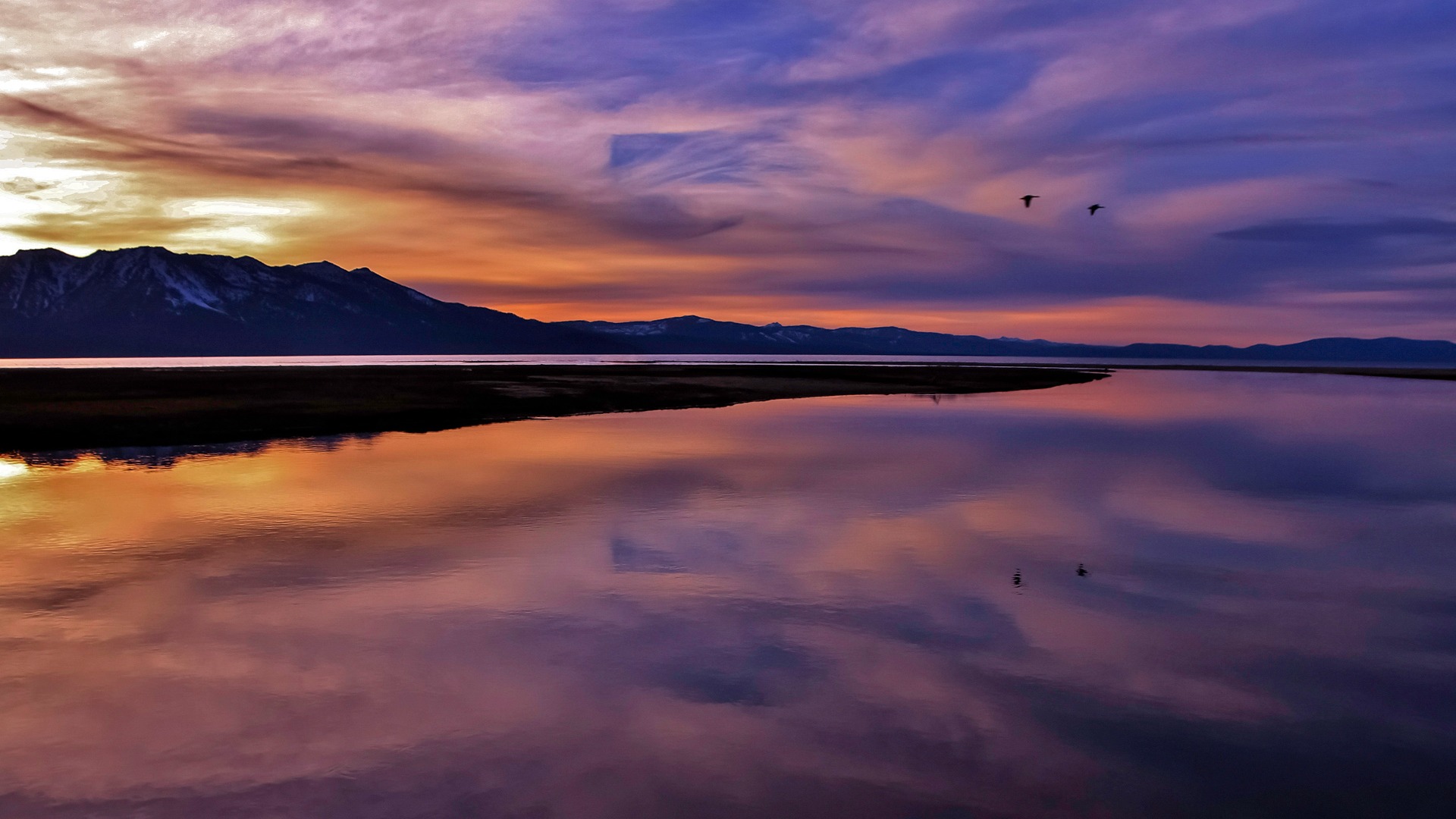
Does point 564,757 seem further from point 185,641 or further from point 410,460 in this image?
point 410,460

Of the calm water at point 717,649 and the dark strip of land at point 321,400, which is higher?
the dark strip of land at point 321,400

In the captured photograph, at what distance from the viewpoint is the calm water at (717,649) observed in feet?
30.1

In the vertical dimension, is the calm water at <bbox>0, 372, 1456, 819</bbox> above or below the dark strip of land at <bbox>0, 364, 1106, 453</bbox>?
below

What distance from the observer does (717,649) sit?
517 inches

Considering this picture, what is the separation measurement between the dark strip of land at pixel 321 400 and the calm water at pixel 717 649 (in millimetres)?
16327

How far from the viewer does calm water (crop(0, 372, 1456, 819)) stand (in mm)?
9172

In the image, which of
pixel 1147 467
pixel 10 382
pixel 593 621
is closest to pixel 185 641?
pixel 593 621

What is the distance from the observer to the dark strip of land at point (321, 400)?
145 ft

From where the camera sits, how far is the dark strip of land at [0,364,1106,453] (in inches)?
1745

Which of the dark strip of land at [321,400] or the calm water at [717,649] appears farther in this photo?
the dark strip of land at [321,400]

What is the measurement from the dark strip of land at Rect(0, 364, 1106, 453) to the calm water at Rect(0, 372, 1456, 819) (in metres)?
16.3

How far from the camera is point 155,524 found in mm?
22359

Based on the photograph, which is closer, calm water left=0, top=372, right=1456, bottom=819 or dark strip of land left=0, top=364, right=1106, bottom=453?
calm water left=0, top=372, right=1456, bottom=819

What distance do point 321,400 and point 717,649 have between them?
58831mm
